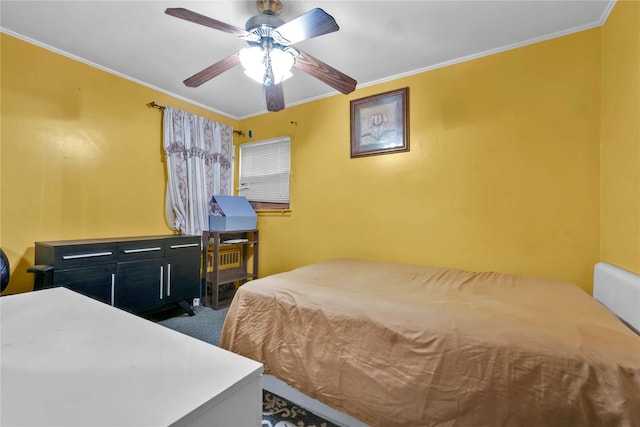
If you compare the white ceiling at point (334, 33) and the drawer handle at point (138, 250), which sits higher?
the white ceiling at point (334, 33)

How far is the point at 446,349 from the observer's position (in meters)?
1.14

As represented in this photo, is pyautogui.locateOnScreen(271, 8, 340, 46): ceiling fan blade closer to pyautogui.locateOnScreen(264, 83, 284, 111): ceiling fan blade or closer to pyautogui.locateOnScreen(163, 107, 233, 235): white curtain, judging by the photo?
pyautogui.locateOnScreen(264, 83, 284, 111): ceiling fan blade

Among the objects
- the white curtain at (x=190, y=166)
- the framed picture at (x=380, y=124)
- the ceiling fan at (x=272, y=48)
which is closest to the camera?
the ceiling fan at (x=272, y=48)

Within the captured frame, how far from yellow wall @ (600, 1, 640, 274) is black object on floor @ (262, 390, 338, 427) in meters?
1.87

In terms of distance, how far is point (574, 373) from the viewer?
37.2 inches

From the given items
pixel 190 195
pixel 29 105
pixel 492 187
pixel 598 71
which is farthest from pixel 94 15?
pixel 598 71

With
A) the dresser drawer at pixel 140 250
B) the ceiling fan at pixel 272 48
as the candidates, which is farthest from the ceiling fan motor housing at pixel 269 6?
the dresser drawer at pixel 140 250

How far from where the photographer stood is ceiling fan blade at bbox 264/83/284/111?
204 centimetres

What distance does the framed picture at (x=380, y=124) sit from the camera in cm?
271

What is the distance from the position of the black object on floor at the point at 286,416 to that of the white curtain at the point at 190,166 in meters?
2.18

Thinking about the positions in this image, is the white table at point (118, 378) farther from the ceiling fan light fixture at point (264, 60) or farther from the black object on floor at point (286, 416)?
the ceiling fan light fixture at point (264, 60)

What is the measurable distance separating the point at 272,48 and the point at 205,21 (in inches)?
16.5

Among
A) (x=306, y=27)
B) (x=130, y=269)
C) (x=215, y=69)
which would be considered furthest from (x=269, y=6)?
(x=130, y=269)

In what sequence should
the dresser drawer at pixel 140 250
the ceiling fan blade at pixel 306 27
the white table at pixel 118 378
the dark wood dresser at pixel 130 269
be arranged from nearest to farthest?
the white table at pixel 118 378 < the ceiling fan blade at pixel 306 27 < the dark wood dresser at pixel 130 269 < the dresser drawer at pixel 140 250
